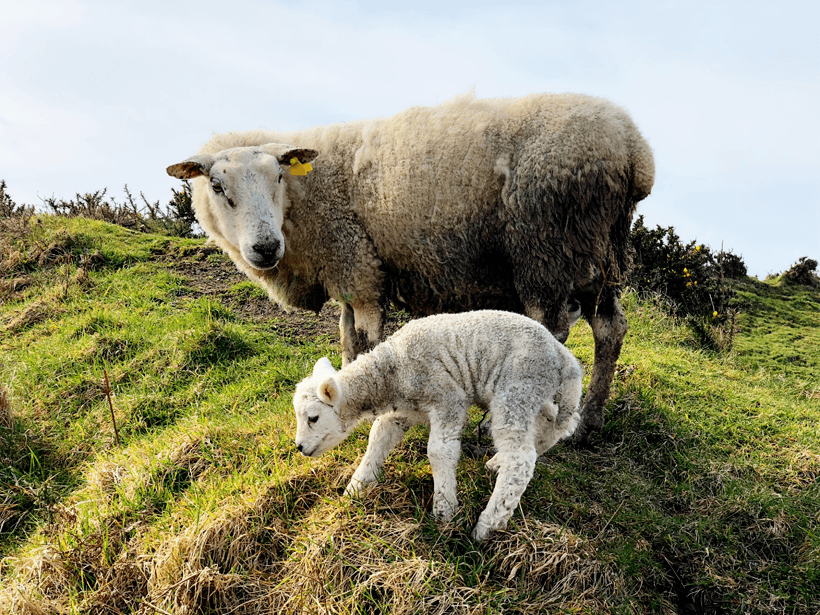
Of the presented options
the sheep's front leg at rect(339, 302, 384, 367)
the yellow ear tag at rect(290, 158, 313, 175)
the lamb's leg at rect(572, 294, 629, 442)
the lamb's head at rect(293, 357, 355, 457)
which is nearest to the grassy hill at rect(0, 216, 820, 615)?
the lamb's leg at rect(572, 294, 629, 442)

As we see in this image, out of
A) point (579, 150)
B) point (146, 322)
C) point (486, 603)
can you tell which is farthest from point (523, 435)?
point (146, 322)

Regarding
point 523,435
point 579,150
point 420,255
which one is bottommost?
point 523,435

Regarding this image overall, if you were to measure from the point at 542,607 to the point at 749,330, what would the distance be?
794 centimetres

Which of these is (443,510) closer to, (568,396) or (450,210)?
(568,396)

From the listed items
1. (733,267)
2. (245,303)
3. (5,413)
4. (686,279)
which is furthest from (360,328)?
(733,267)

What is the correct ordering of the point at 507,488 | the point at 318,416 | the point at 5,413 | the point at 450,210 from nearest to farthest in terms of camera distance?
the point at 507,488 → the point at 318,416 → the point at 450,210 → the point at 5,413

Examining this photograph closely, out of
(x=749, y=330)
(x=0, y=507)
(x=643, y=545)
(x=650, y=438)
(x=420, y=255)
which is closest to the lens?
(x=643, y=545)

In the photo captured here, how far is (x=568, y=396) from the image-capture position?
3350mm

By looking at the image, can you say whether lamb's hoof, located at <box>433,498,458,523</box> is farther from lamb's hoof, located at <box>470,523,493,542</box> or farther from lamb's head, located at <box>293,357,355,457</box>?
lamb's head, located at <box>293,357,355,457</box>

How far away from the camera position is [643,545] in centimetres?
359

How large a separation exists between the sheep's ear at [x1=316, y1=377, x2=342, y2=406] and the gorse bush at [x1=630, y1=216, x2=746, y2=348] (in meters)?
6.62

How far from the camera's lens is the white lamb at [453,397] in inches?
120

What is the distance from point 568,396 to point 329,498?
4.88 ft

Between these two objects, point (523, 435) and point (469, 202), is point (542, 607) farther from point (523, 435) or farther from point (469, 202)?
point (469, 202)
